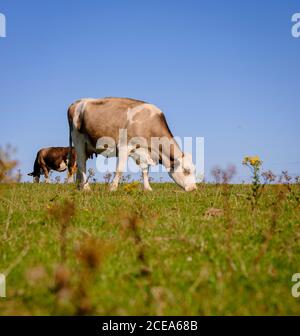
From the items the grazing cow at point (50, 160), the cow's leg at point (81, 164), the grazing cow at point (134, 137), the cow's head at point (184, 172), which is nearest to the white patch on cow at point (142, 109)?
the grazing cow at point (134, 137)

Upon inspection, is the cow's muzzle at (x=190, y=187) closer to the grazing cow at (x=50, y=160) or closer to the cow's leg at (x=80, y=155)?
the cow's leg at (x=80, y=155)

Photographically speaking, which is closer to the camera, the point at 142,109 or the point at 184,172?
the point at 184,172

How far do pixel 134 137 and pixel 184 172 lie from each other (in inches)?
77.7

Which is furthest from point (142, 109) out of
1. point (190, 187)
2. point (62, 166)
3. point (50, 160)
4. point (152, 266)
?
point (50, 160)

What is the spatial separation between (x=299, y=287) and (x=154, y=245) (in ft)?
4.79

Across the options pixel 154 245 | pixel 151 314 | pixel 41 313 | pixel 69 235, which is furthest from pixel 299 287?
pixel 69 235

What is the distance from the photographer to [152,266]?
3.33 m

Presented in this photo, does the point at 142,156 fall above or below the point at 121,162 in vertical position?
above

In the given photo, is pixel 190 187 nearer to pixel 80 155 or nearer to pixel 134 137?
pixel 134 137

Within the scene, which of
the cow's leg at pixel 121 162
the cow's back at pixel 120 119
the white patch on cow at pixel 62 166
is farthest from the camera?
the white patch on cow at pixel 62 166

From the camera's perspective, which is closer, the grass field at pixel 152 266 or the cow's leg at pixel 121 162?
the grass field at pixel 152 266

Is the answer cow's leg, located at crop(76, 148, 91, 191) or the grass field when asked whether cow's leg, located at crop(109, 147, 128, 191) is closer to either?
cow's leg, located at crop(76, 148, 91, 191)

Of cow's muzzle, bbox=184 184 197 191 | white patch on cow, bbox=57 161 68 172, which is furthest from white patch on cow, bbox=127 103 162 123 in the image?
white patch on cow, bbox=57 161 68 172

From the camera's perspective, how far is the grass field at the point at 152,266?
250 centimetres
